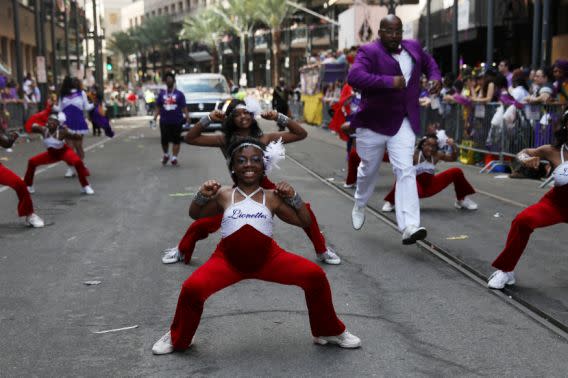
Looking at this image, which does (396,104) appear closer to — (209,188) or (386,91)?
(386,91)

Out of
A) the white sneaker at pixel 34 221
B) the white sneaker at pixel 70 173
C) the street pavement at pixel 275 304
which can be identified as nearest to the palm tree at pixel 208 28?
the white sneaker at pixel 70 173

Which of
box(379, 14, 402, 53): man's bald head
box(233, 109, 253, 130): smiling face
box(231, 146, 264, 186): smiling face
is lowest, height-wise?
box(231, 146, 264, 186): smiling face

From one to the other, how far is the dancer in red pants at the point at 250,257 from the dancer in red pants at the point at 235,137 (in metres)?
1.29

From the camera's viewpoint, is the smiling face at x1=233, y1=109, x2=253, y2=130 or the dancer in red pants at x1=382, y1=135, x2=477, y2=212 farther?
the dancer in red pants at x1=382, y1=135, x2=477, y2=212

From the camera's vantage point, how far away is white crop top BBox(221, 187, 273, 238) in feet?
15.8

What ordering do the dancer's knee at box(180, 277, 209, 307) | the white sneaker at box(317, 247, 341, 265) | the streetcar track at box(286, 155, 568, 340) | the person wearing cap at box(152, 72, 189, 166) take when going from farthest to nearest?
the person wearing cap at box(152, 72, 189, 166)
the white sneaker at box(317, 247, 341, 265)
the streetcar track at box(286, 155, 568, 340)
the dancer's knee at box(180, 277, 209, 307)

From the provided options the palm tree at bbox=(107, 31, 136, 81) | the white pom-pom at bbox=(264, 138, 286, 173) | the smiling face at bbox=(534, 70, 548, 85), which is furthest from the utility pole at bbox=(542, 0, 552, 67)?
the palm tree at bbox=(107, 31, 136, 81)

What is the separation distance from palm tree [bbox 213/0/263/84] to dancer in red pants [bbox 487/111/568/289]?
5991 cm

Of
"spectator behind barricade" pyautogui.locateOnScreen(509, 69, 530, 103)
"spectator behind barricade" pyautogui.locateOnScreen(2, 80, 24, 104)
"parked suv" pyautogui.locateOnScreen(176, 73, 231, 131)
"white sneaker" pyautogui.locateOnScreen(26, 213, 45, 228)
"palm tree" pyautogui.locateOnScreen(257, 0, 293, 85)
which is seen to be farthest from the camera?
"palm tree" pyautogui.locateOnScreen(257, 0, 293, 85)

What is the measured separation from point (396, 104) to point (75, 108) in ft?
30.2

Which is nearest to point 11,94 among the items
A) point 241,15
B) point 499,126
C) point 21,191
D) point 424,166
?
point 499,126

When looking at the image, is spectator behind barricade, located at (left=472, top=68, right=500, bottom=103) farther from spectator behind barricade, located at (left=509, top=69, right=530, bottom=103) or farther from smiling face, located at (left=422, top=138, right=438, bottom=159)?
smiling face, located at (left=422, top=138, right=438, bottom=159)

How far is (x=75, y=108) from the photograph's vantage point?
15.6 metres

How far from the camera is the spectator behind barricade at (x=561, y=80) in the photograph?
13.3 m
